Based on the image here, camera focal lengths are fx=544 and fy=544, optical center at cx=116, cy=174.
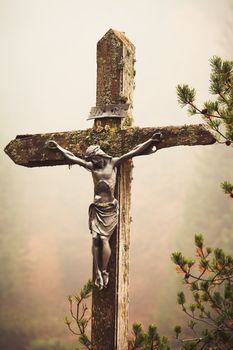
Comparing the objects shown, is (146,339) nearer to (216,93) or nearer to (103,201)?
(103,201)

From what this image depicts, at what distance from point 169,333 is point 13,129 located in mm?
4259

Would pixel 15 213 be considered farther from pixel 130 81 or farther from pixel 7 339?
pixel 130 81

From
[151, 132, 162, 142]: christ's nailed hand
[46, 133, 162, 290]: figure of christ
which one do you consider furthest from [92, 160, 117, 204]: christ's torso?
[151, 132, 162, 142]: christ's nailed hand

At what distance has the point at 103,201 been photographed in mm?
3145

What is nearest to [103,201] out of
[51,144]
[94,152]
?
[94,152]

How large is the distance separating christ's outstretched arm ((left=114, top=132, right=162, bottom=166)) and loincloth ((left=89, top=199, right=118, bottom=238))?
0.27m

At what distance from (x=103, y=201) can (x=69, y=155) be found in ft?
1.38

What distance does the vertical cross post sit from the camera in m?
3.09

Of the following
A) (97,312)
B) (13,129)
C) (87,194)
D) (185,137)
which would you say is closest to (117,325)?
(97,312)

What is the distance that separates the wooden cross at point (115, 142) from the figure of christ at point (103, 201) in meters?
0.05

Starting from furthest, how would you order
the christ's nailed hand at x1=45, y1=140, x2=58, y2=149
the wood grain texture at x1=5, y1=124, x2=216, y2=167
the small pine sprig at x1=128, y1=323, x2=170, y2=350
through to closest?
the christ's nailed hand at x1=45, y1=140, x2=58, y2=149
the small pine sprig at x1=128, y1=323, x2=170, y2=350
the wood grain texture at x1=5, y1=124, x2=216, y2=167

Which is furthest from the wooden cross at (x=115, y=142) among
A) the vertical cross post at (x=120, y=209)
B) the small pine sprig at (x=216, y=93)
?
the small pine sprig at (x=216, y=93)

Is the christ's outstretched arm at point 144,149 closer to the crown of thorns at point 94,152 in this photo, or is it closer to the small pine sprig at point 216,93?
the crown of thorns at point 94,152

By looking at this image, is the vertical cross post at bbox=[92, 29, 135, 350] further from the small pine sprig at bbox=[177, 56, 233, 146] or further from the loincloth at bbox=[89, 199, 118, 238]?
the small pine sprig at bbox=[177, 56, 233, 146]
